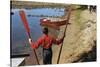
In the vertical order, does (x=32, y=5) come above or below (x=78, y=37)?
above

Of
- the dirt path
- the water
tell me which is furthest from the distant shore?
the dirt path

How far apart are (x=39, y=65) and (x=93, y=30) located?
0.57 meters

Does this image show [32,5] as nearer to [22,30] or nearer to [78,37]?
[22,30]

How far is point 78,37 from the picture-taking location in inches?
64.8

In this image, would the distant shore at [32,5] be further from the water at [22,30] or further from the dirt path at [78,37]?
the dirt path at [78,37]

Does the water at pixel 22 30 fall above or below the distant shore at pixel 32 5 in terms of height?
below

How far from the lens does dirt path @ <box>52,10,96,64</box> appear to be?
161 cm

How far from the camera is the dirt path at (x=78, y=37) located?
1606 mm

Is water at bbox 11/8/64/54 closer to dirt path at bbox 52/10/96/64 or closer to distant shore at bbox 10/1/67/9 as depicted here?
distant shore at bbox 10/1/67/9

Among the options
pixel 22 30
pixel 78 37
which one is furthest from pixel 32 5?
pixel 78 37

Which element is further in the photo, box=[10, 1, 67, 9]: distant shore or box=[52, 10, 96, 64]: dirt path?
box=[52, 10, 96, 64]: dirt path

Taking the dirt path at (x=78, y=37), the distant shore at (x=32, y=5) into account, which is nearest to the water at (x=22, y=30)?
the distant shore at (x=32, y=5)
